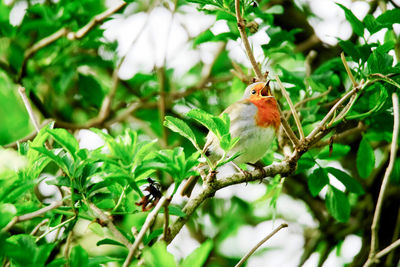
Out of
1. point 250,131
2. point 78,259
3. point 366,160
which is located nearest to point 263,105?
point 250,131

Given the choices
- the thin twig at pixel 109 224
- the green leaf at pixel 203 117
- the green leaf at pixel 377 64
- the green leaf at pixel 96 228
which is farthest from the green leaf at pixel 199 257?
the green leaf at pixel 377 64

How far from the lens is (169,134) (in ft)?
15.3

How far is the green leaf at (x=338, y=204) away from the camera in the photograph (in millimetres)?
3104

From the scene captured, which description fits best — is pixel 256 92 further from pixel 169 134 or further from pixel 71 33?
pixel 71 33

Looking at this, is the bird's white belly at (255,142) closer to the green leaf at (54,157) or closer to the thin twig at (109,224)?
the thin twig at (109,224)

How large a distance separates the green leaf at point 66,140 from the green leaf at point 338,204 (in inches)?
71.0

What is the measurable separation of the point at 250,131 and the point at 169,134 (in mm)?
1208

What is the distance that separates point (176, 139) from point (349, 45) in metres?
2.26

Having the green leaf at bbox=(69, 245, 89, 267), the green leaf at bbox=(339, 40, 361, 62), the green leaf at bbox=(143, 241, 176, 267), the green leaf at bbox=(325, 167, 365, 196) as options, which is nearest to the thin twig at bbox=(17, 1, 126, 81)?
the green leaf at bbox=(339, 40, 361, 62)

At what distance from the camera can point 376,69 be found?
2508 mm

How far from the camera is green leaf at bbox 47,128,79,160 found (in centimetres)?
187

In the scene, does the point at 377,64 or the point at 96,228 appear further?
the point at 377,64

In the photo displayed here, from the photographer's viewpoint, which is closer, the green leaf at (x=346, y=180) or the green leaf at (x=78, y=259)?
the green leaf at (x=78, y=259)

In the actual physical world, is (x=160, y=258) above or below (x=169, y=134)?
above
